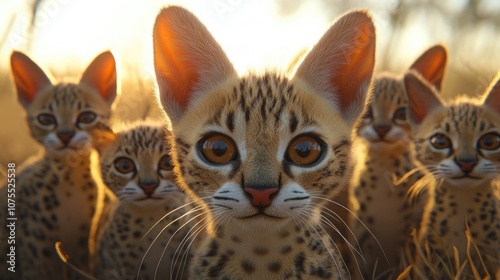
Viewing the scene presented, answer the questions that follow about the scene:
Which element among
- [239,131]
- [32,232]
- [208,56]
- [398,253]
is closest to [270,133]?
[239,131]

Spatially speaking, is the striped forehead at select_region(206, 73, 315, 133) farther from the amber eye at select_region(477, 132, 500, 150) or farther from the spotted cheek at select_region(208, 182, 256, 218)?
the amber eye at select_region(477, 132, 500, 150)

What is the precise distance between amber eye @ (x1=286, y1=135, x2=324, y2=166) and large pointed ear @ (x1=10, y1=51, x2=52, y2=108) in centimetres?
207

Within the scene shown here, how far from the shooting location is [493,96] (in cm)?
302

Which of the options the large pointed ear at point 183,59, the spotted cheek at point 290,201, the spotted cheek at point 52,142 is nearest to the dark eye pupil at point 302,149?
the spotted cheek at point 290,201

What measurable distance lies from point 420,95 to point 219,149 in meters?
1.55

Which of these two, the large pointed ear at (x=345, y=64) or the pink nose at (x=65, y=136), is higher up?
the large pointed ear at (x=345, y=64)

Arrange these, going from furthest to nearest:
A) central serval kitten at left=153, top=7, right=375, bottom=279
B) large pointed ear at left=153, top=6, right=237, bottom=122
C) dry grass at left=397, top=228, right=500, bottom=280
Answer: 1. dry grass at left=397, top=228, right=500, bottom=280
2. large pointed ear at left=153, top=6, right=237, bottom=122
3. central serval kitten at left=153, top=7, right=375, bottom=279

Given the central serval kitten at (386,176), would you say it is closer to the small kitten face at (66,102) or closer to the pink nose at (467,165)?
the pink nose at (467,165)

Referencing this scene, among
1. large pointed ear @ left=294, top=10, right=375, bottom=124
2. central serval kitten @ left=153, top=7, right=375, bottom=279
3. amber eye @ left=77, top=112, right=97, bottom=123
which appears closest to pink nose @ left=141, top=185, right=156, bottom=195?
central serval kitten @ left=153, top=7, right=375, bottom=279

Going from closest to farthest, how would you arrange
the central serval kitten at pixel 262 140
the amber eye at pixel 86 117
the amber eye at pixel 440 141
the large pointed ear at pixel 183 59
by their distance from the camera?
the central serval kitten at pixel 262 140
the large pointed ear at pixel 183 59
the amber eye at pixel 440 141
the amber eye at pixel 86 117

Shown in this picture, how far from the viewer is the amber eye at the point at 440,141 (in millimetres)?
3079

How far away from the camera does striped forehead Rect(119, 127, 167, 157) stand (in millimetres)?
2889

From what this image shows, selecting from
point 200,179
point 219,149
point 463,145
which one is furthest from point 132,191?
point 463,145

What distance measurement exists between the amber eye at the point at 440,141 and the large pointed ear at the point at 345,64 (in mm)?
898
